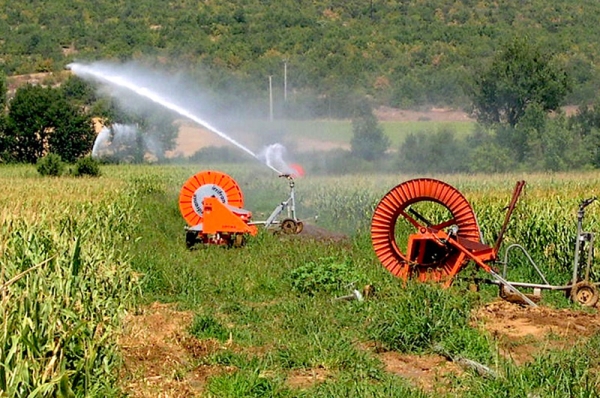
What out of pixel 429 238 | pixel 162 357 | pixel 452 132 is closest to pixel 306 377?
pixel 162 357

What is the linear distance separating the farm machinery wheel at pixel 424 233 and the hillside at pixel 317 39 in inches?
1796

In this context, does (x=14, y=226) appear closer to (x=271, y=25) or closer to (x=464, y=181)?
(x=464, y=181)

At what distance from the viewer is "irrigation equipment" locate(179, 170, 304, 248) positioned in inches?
629

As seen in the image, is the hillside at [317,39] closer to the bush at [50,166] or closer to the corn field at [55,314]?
the bush at [50,166]

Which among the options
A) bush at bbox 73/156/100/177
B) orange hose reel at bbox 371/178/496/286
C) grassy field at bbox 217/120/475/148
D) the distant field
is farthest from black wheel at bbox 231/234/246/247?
grassy field at bbox 217/120/475/148

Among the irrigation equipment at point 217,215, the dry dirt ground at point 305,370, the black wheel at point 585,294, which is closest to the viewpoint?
the dry dirt ground at point 305,370

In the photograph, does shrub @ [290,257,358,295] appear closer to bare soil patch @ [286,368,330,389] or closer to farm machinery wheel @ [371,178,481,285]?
farm machinery wheel @ [371,178,481,285]

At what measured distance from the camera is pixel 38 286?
7.65 meters

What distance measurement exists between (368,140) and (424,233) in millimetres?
33135

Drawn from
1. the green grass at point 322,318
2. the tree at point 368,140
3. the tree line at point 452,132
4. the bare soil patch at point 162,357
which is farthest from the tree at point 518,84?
the bare soil patch at point 162,357

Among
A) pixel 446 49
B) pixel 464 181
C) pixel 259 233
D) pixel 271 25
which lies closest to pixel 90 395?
pixel 259 233

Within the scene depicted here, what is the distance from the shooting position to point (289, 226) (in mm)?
18766

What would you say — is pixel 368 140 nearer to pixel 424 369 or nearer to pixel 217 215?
pixel 217 215

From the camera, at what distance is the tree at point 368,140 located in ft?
142
